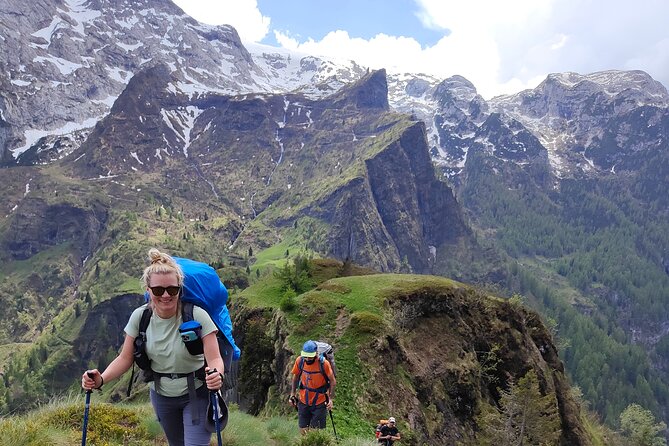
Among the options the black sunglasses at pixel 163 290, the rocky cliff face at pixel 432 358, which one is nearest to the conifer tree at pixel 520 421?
the rocky cliff face at pixel 432 358

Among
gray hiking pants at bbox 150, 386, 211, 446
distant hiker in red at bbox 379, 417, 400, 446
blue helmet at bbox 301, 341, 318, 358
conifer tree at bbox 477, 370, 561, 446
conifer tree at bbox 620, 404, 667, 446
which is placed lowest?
conifer tree at bbox 620, 404, 667, 446

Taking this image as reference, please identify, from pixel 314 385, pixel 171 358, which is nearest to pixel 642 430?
pixel 314 385

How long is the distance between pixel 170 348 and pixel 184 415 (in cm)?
96

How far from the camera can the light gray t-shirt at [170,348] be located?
5.82 metres

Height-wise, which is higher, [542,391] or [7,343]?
[542,391]

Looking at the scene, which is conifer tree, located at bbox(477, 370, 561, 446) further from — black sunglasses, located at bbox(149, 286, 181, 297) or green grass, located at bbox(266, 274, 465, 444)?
black sunglasses, located at bbox(149, 286, 181, 297)

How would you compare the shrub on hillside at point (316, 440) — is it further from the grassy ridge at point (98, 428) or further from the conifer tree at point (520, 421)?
the conifer tree at point (520, 421)

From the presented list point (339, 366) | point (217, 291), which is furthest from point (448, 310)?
point (217, 291)

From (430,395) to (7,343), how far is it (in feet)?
757

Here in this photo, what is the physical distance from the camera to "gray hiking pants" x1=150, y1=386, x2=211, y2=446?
19.6 feet

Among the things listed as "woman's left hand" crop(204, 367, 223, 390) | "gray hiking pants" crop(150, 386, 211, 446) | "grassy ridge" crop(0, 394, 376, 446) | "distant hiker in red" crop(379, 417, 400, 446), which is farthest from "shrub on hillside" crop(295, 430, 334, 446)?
"distant hiker in red" crop(379, 417, 400, 446)

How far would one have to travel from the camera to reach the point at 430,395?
87.0 ft

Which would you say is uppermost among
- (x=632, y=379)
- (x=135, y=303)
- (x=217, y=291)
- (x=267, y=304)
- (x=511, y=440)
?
(x=217, y=291)

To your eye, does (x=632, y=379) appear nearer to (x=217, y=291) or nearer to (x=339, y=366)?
(x=339, y=366)
